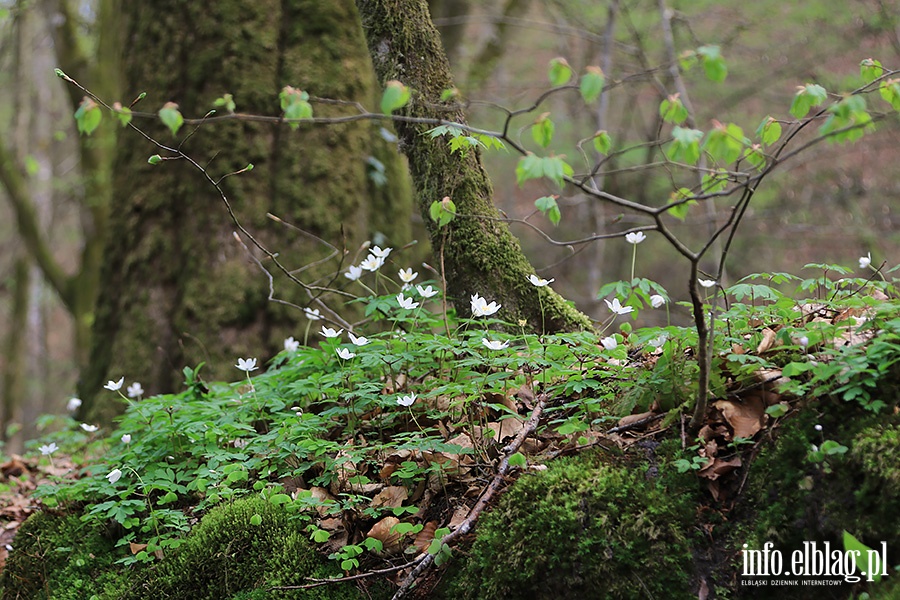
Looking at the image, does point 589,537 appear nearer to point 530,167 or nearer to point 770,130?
point 530,167

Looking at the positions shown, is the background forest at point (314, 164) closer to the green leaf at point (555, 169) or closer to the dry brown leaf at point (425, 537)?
the green leaf at point (555, 169)

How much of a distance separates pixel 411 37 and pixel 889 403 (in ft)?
7.91

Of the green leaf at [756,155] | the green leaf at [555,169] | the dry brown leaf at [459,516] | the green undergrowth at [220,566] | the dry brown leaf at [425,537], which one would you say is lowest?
the green undergrowth at [220,566]

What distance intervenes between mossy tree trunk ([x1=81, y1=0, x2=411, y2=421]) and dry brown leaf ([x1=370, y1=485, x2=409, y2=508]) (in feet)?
6.40

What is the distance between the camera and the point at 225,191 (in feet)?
13.8

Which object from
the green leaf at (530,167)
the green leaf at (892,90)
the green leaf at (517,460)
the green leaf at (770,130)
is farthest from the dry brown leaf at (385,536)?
the green leaf at (892,90)

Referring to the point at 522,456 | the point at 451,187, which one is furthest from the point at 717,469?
the point at 451,187

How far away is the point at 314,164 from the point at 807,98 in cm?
309

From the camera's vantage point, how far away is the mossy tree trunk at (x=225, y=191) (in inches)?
160

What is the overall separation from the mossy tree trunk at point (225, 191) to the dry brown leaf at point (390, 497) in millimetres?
1952

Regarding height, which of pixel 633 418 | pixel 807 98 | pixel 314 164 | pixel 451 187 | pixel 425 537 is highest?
pixel 314 164

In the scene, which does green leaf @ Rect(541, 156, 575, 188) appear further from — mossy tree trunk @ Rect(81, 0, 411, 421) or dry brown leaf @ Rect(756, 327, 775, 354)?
mossy tree trunk @ Rect(81, 0, 411, 421)

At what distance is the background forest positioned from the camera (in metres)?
4.20

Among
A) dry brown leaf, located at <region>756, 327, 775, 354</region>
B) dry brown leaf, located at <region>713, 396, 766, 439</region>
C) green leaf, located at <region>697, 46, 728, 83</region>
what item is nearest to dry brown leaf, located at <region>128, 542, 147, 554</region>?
dry brown leaf, located at <region>713, 396, 766, 439</region>
